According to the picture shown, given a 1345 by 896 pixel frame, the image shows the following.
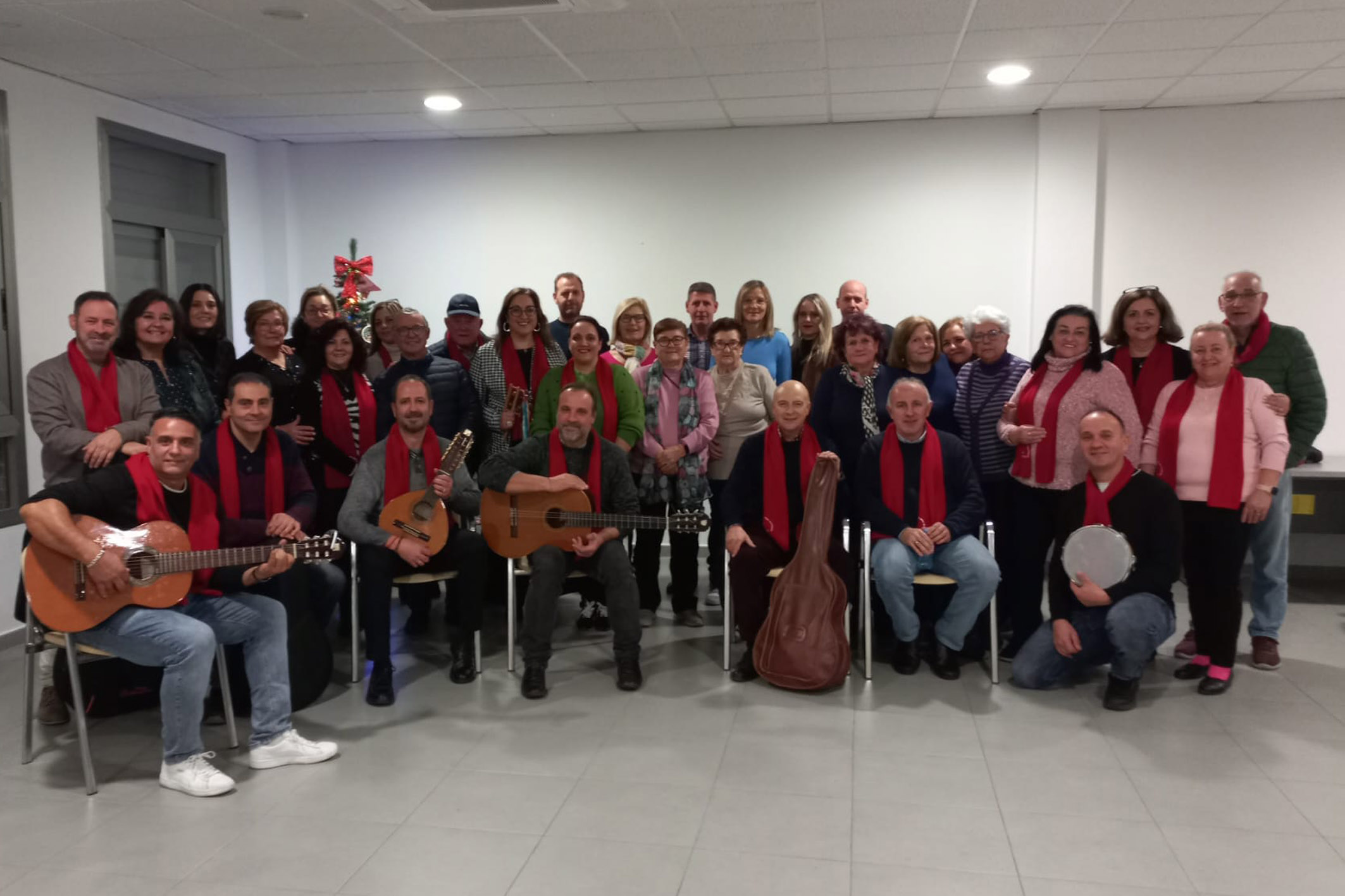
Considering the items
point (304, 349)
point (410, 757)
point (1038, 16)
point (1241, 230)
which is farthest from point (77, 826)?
point (1241, 230)

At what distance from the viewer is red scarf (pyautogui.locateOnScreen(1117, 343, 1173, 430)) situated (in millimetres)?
3930

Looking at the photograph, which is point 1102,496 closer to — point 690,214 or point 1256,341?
point 1256,341

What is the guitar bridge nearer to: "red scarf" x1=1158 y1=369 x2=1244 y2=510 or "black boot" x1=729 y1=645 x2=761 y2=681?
"black boot" x1=729 y1=645 x2=761 y2=681

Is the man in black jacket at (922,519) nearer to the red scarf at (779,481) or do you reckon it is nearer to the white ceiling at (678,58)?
the red scarf at (779,481)

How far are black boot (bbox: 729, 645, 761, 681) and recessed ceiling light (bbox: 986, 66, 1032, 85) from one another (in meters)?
3.14

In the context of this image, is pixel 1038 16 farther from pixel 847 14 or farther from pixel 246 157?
pixel 246 157

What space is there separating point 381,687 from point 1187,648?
A: 3.24 metres

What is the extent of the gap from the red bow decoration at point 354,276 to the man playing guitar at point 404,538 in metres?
2.74

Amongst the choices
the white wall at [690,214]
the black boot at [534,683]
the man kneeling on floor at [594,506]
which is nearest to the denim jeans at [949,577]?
the man kneeling on floor at [594,506]

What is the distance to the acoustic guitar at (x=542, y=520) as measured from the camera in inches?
155

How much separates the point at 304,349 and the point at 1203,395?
3646mm

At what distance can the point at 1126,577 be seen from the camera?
3566 millimetres

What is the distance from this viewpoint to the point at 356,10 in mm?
3949

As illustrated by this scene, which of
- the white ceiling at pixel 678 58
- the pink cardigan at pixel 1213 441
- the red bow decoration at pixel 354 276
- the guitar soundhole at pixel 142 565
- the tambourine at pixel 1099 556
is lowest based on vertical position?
the tambourine at pixel 1099 556
